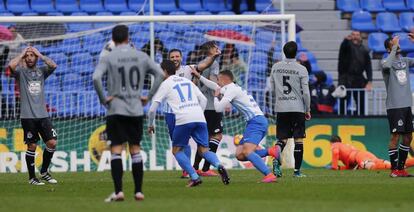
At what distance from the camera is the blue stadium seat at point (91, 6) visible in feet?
93.9

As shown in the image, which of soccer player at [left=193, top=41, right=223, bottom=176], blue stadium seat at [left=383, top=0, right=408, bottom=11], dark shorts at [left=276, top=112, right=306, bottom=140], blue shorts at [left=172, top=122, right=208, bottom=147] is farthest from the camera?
blue stadium seat at [left=383, top=0, right=408, bottom=11]

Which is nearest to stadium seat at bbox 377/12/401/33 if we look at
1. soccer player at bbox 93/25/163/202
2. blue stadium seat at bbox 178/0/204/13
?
blue stadium seat at bbox 178/0/204/13

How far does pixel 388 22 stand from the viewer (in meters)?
29.6

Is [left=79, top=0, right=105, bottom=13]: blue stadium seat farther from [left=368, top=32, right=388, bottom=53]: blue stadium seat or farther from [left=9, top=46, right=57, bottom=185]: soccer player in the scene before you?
[left=9, top=46, right=57, bottom=185]: soccer player

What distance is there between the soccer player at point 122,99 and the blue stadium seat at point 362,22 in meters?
15.9

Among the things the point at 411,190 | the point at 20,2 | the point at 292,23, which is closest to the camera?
→ the point at 411,190

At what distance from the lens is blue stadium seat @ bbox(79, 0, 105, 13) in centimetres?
2861

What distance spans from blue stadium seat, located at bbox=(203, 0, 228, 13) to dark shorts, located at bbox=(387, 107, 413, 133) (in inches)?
425

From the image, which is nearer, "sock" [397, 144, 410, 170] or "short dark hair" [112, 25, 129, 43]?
"short dark hair" [112, 25, 129, 43]

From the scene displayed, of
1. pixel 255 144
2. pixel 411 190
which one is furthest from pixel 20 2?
pixel 411 190

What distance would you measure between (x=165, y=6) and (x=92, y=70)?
4.81 m

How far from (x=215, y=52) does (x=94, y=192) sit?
3469 millimetres

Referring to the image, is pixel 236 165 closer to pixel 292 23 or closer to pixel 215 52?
pixel 292 23

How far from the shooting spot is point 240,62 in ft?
80.3
